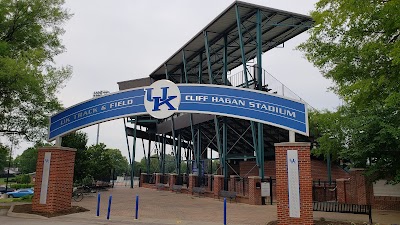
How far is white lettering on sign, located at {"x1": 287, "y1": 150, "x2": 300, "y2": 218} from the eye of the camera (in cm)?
1145

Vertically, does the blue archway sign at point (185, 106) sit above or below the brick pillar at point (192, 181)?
above

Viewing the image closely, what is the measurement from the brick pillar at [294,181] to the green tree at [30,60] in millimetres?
11576

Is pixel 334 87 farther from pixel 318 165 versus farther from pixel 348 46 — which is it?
pixel 318 165

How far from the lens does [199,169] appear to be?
1207 inches

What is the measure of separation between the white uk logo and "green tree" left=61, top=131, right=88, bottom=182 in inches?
473

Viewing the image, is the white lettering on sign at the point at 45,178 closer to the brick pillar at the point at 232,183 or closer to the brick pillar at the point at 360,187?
the brick pillar at the point at 232,183

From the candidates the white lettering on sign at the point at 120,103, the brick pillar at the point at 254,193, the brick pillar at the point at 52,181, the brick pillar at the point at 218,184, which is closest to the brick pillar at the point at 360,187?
the brick pillar at the point at 254,193

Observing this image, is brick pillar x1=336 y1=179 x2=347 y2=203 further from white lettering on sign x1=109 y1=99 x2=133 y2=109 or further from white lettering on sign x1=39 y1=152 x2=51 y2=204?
white lettering on sign x1=39 y1=152 x2=51 y2=204

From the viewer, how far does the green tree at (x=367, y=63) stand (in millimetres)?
10711

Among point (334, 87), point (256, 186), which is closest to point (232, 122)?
point (256, 186)

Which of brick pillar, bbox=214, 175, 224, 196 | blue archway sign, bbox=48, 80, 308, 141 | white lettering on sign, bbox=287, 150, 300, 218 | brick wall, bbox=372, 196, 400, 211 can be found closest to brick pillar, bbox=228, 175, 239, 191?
brick pillar, bbox=214, 175, 224, 196

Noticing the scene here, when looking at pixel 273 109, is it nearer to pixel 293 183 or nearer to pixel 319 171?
pixel 293 183

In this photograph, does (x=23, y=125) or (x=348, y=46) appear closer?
(x=348, y=46)

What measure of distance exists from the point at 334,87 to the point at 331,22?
514 cm
